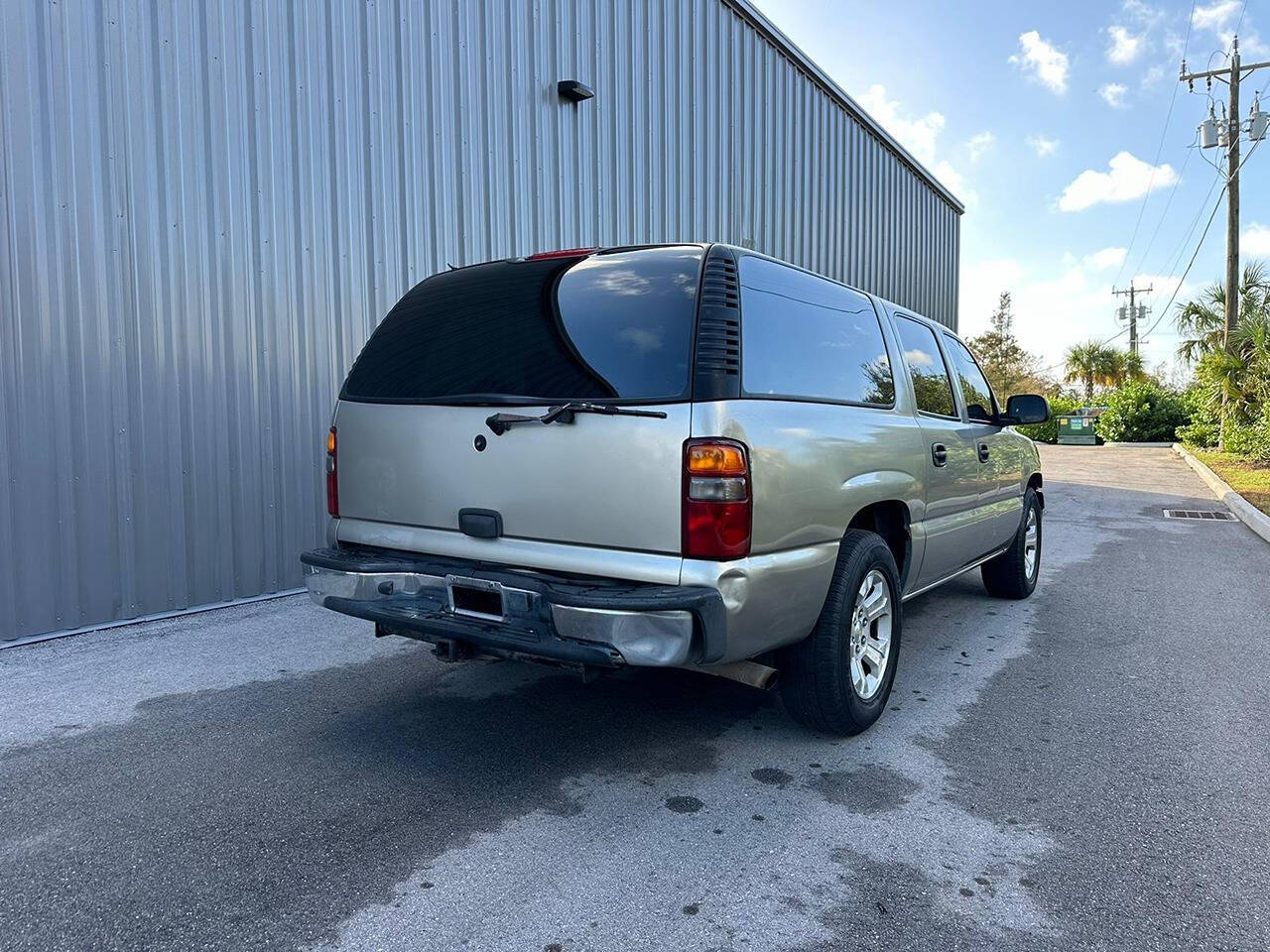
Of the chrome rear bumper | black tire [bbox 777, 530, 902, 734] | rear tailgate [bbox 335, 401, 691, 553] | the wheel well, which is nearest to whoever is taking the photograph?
the chrome rear bumper

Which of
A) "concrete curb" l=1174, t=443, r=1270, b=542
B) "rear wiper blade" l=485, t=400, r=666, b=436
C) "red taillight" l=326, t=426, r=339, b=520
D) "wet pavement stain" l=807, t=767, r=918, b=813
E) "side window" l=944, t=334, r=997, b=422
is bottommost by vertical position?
"wet pavement stain" l=807, t=767, r=918, b=813

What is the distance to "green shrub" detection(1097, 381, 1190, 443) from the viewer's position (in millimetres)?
30484

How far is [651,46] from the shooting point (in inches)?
397

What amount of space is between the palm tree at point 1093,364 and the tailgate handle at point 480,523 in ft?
193

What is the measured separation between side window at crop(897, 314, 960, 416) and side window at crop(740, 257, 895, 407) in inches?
13.8

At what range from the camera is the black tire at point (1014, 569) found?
641 cm

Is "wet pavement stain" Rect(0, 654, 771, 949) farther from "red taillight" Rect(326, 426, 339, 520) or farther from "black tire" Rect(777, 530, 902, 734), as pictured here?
"red taillight" Rect(326, 426, 339, 520)

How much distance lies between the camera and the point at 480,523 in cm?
332

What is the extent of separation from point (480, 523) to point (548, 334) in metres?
0.75

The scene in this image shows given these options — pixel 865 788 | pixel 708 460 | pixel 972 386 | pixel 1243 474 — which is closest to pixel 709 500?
pixel 708 460

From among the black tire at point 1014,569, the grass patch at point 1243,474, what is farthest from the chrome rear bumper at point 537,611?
the grass patch at point 1243,474

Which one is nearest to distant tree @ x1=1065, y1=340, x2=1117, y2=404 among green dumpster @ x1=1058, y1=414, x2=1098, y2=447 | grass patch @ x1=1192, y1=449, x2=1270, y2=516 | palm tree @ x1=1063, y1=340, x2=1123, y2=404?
palm tree @ x1=1063, y1=340, x2=1123, y2=404

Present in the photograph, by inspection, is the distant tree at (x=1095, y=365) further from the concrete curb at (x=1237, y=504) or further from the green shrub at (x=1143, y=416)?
the concrete curb at (x=1237, y=504)

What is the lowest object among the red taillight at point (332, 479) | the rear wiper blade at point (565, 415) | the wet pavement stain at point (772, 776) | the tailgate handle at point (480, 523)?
the wet pavement stain at point (772, 776)
